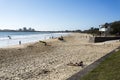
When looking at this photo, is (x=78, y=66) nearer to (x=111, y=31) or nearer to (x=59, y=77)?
(x=59, y=77)

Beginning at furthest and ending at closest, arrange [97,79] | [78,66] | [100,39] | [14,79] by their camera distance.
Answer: [100,39]
[78,66]
[14,79]
[97,79]

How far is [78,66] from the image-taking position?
1333 cm

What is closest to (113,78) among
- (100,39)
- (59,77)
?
(59,77)

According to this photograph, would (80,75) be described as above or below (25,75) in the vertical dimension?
above

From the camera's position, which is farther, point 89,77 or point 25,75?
point 25,75

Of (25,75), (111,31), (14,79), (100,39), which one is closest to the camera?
(14,79)

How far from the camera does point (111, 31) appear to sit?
6562 centimetres

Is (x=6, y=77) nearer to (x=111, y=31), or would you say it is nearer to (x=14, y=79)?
(x=14, y=79)

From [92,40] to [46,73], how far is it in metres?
31.5

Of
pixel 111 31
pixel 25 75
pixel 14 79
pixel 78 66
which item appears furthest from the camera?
pixel 111 31

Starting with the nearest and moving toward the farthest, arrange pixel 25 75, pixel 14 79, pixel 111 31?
1. pixel 14 79
2. pixel 25 75
3. pixel 111 31

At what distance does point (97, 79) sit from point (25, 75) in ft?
15.1

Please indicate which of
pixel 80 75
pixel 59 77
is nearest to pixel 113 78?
pixel 80 75

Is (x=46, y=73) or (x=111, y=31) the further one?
(x=111, y=31)
